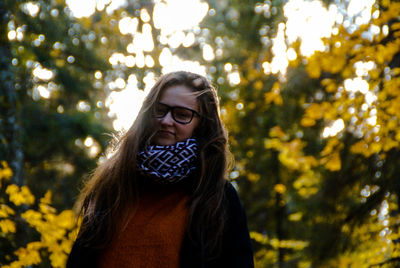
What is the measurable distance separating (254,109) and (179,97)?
6386 millimetres

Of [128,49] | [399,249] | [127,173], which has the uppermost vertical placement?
[128,49]

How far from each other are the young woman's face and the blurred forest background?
526 millimetres

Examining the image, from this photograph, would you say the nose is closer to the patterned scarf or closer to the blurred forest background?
the patterned scarf

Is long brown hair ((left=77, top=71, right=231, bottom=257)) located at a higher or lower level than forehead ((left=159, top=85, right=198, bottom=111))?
lower

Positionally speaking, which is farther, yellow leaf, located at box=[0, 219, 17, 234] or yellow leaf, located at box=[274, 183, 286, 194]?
yellow leaf, located at box=[274, 183, 286, 194]

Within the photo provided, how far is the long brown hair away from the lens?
183cm

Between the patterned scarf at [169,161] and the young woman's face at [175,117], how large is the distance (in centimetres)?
5

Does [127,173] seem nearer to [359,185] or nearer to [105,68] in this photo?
[359,185]

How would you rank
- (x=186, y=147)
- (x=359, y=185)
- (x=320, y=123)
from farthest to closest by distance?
(x=320, y=123) → (x=359, y=185) → (x=186, y=147)

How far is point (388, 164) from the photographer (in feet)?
11.4

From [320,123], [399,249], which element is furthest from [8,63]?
[320,123]

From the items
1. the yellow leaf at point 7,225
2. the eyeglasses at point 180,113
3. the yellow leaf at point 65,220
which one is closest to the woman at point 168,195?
the eyeglasses at point 180,113

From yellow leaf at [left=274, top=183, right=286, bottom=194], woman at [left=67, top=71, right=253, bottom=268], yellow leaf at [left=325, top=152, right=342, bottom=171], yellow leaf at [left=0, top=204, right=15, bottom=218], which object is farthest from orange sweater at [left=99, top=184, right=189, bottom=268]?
yellow leaf at [left=274, top=183, right=286, bottom=194]

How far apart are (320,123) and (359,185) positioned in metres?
2.86
